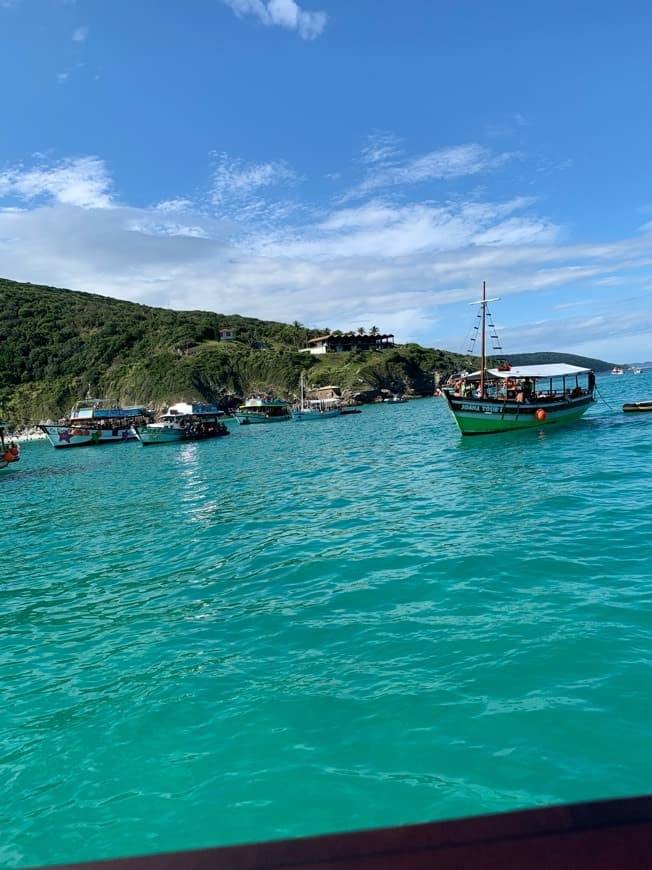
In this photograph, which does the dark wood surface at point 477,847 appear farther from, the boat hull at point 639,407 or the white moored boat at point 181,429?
the white moored boat at point 181,429

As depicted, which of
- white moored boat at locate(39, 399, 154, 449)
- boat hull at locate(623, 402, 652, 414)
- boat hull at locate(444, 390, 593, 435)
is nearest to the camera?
boat hull at locate(444, 390, 593, 435)

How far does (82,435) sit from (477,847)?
75.2m

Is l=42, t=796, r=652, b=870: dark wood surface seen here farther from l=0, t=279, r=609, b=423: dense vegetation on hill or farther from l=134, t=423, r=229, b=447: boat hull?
l=0, t=279, r=609, b=423: dense vegetation on hill

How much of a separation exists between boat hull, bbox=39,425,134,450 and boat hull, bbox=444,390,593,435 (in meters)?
49.0

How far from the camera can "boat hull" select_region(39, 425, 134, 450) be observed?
68.8 meters

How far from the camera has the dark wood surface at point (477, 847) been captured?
1459 millimetres

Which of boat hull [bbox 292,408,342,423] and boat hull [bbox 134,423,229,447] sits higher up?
boat hull [bbox 292,408,342,423]

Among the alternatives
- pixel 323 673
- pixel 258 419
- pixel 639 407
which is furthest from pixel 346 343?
pixel 323 673

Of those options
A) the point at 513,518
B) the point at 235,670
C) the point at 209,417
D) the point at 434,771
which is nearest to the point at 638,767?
the point at 434,771

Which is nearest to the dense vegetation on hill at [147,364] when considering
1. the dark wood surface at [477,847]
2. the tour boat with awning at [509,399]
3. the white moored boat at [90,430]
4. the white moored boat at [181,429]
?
the white moored boat at [90,430]

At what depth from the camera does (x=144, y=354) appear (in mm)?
131750

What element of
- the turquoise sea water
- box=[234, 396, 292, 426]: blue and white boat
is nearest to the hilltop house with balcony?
box=[234, 396, 292, 426]: blue and white boat

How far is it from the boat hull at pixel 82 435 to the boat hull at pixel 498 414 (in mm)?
48989

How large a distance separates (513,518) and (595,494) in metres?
3.73
